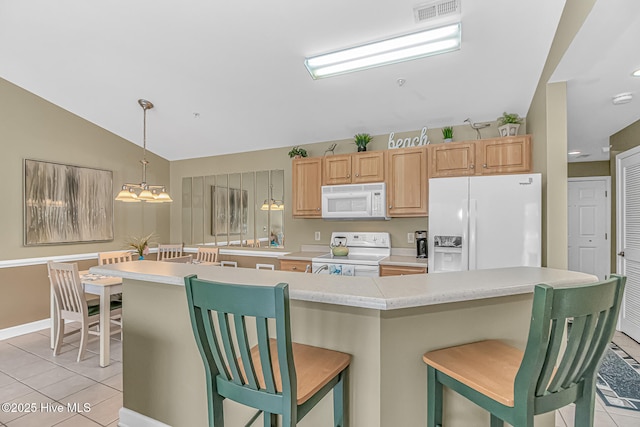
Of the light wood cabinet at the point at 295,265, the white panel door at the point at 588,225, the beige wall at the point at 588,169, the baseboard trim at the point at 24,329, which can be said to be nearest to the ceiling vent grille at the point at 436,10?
the light wood cabinet at the point at 295,265

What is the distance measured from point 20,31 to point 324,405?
13.6ft

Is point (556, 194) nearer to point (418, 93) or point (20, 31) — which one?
point (418, 93)

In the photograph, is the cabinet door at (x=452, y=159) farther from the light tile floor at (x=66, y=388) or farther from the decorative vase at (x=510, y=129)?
the light tile floor at (x=66, y=388)

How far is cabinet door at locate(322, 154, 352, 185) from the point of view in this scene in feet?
13.0

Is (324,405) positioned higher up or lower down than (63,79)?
lower down

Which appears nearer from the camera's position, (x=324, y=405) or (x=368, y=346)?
(x=368, y=346)

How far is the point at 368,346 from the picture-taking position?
1321 millimetres

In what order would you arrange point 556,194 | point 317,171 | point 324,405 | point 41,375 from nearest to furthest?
point 324,405
point 556,194
point 41,375
point 317,171

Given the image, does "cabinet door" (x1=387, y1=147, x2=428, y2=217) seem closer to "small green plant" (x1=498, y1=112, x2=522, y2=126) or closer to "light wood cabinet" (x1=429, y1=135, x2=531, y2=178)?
"light wood cabinet" (x1=429, y1=135, x2=531, y2=178)

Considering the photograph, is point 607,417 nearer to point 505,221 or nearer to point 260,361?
point 505,221

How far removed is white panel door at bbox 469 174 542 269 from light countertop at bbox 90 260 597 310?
45.0 inches

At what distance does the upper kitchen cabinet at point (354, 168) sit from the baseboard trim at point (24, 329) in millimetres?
4015

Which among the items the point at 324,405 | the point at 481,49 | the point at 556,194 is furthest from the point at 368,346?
the point at 481,49

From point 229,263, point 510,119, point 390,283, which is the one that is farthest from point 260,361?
point 229,263
